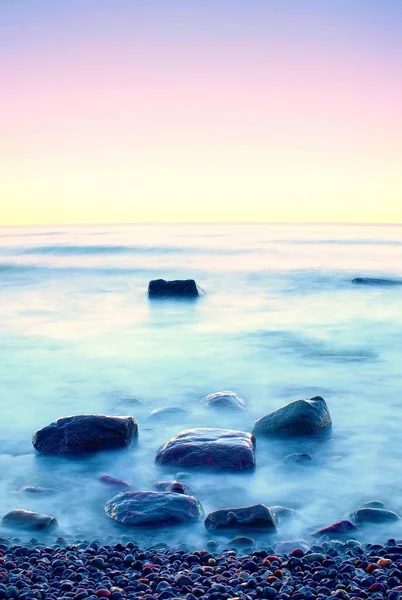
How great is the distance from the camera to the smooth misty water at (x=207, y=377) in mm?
5250

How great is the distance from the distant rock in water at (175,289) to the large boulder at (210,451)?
10.9 m

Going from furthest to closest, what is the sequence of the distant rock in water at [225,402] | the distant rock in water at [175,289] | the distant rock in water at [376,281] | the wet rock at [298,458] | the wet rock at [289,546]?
the distant rock in water at [376,281] → the distant rock in water at [175,289] → the distant rock in water at [225,402] → the wet rock at [298,458] → the wet rock at [289,546]

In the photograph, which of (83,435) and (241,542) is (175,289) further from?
(241,542)

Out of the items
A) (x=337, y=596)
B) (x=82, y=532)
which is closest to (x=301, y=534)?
(x=337, y=596)

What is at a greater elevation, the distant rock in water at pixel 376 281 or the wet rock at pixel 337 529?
the wet rock at pixel 337 529

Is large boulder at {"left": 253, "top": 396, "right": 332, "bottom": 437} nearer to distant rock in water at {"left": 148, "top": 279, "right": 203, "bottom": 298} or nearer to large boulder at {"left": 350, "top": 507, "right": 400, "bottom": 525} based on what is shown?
large boulder at {"left": 350, "top": 507, "right": 400, "bottom": 525}

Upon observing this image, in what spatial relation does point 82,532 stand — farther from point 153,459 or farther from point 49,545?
point 153,459

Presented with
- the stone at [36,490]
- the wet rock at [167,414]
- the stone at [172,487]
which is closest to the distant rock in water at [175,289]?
the wet rock at [167,414]

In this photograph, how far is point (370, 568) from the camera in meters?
3.75

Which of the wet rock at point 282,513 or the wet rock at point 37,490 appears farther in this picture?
the wet rock at point 37,490

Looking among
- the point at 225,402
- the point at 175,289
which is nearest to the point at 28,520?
the point at 225,402

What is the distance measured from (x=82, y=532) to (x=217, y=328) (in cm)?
897

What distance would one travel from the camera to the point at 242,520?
14.8ft

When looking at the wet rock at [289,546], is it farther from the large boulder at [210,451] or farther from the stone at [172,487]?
the large boulder at [210,451]
